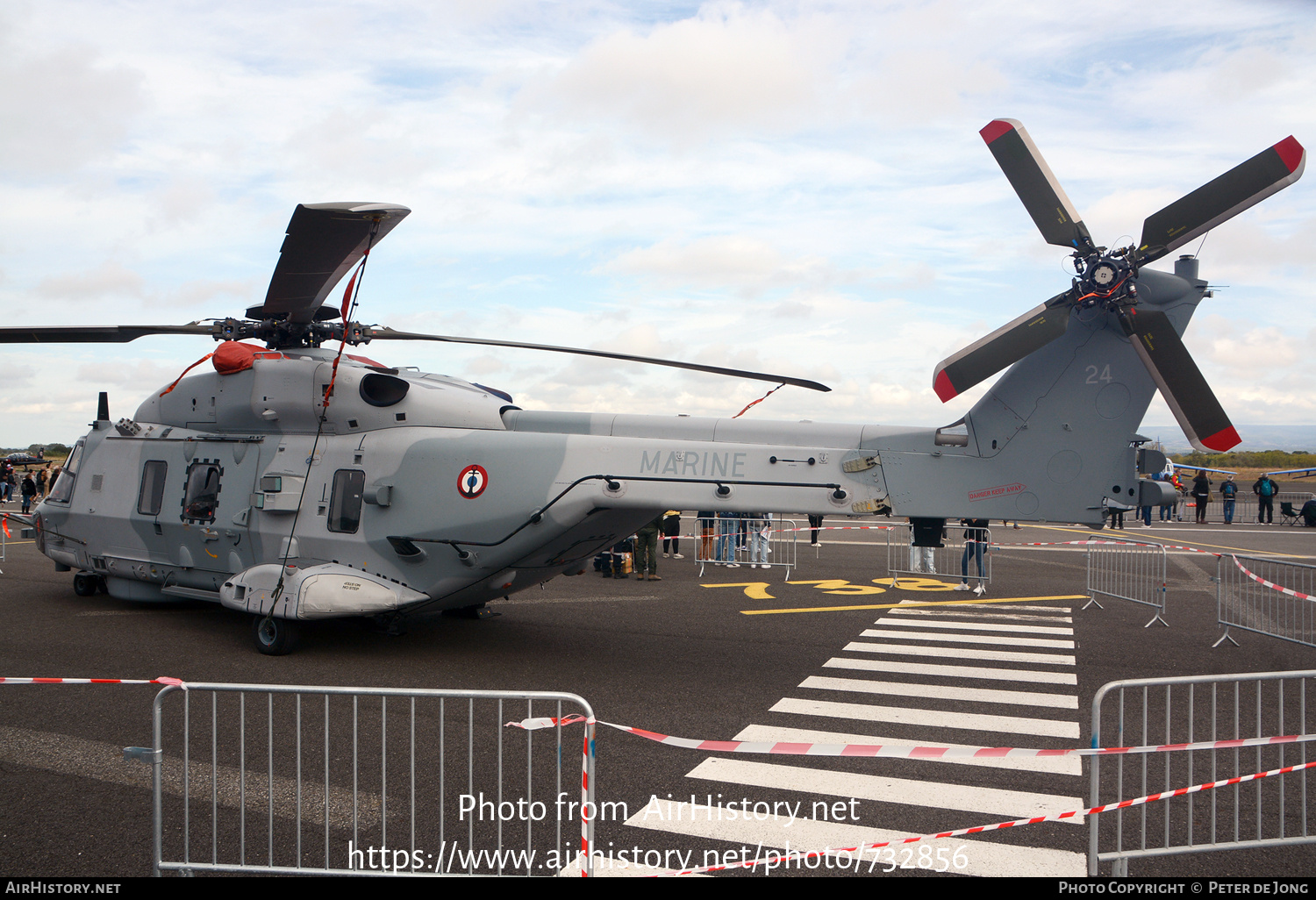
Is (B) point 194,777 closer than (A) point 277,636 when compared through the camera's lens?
Yes

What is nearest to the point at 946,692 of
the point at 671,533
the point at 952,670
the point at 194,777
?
the point at 952,670

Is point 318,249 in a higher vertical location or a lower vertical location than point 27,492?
higher

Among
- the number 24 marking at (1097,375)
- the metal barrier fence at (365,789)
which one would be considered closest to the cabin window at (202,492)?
the metal barrier fence at (365,789)

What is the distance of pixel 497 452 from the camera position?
9.26 meters

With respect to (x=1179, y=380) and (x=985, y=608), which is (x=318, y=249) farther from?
(x=985, y=608)

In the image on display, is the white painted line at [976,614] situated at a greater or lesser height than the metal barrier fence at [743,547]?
lesser

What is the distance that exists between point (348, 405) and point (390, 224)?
3.20 meters

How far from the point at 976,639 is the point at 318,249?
9.03 meters

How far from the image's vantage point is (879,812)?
18.1ft

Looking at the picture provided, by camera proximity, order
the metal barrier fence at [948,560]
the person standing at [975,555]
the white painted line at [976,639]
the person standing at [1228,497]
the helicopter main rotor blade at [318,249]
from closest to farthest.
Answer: the helicopter main rotor blade at [318,249]
the white painted line at [976,639]
the person standing at [975,555]
the metal barrier fence at [948,560]
the person standing at [1228,497]

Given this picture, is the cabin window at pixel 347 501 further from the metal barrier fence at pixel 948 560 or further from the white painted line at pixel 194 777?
the metal barrier fence at pixel 948 560

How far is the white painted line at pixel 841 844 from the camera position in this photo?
15.5ft

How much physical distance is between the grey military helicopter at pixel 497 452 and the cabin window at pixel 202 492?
0.09ft
